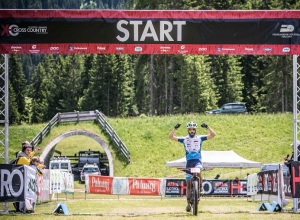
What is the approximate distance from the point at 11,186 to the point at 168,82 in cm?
6734

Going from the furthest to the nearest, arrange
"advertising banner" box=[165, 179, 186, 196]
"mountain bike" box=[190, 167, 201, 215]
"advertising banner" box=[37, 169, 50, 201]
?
"advertising banner" box=[165, 179, 186, 196], "advertising banner" box=[37, 169, 50, 201], "mountain bike" box=[190, 167, 201, 215]

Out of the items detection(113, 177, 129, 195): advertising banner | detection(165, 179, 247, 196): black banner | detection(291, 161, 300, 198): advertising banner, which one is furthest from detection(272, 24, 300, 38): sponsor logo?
detection(113, 177, 129, 195): advertising banner

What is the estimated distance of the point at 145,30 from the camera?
74.6ft

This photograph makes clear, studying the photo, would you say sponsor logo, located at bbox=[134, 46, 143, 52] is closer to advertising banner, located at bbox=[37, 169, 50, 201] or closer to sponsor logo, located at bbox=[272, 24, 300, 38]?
sponsor logo, located at bbox=[272, 24, 300, 38]

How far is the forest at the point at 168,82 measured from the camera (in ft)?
266

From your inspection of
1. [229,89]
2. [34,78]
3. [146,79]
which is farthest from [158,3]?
[34,78]

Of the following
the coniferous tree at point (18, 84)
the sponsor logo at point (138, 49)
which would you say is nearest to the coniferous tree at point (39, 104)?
the coniferous tree at point (18, 84)

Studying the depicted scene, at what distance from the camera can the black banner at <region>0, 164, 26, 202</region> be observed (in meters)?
20.1

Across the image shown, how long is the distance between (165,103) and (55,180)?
54263mm

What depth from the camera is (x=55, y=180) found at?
31953mm

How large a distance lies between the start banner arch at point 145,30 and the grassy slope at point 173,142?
2955cm

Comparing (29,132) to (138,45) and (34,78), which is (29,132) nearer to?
(138,45)

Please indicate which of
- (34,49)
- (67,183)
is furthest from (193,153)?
(67,183)

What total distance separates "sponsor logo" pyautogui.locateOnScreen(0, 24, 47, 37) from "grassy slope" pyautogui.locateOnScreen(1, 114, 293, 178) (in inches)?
1211
